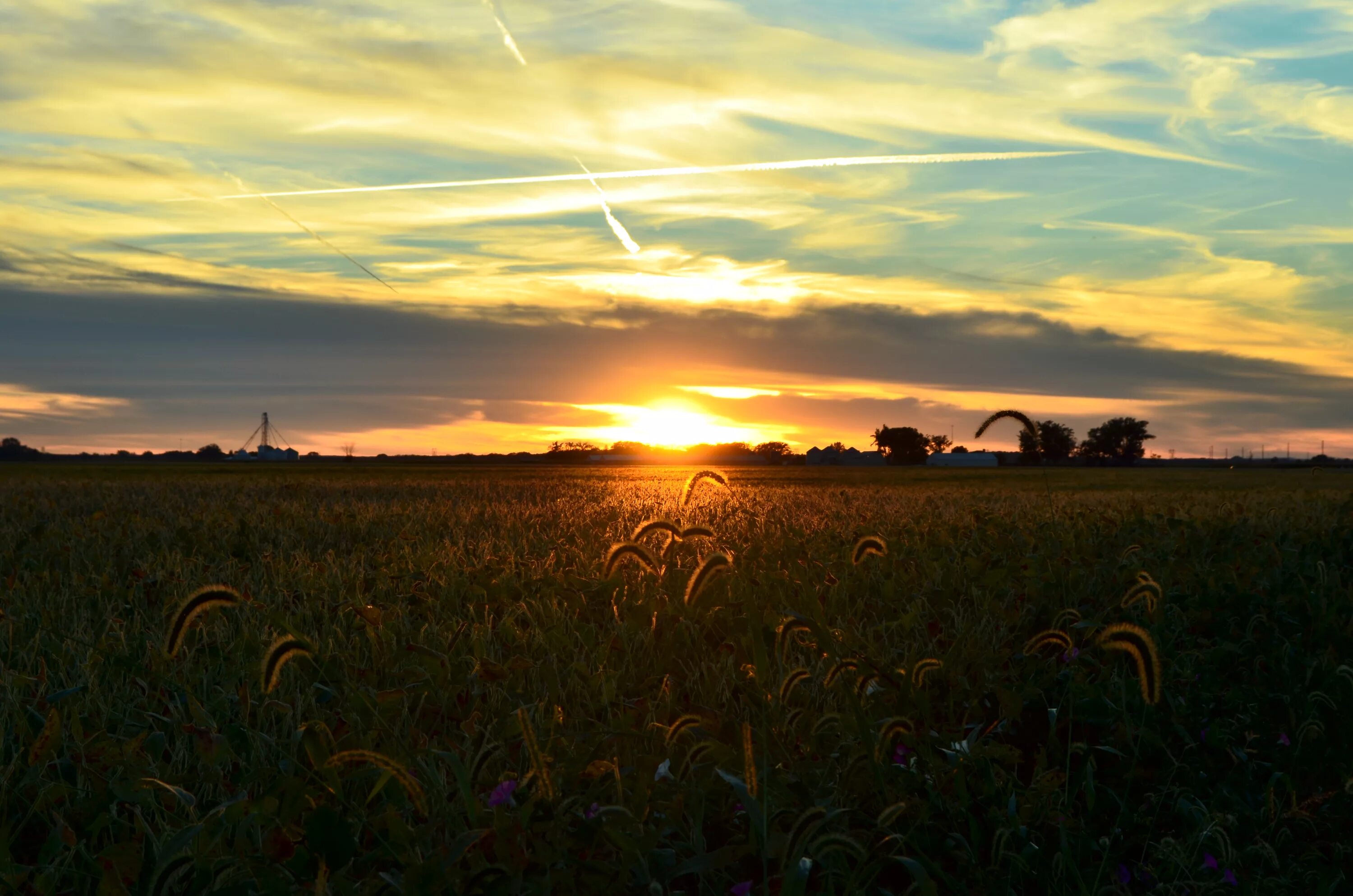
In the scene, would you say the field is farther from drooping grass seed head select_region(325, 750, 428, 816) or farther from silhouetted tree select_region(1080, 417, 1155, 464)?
silhouetted tree select_region(1080, 417, 1155, 464)

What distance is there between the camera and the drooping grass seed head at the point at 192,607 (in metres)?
3.15

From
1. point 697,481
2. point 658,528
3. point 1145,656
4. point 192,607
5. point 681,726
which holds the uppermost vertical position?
point 697,481

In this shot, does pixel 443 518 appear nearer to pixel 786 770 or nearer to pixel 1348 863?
pixel 786 770

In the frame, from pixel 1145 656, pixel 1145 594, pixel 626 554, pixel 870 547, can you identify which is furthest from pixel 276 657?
pixel 1145 594

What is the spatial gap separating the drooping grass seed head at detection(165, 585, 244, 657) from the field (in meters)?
0.05

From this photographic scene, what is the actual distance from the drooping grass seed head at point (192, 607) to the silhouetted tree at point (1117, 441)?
15260cm

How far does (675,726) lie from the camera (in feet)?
11.4

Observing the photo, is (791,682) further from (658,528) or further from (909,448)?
(909,448)

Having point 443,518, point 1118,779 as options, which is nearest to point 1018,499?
point 443,518

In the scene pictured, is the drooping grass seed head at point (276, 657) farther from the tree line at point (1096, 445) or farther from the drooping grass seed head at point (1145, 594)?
the tree line at point (1096, 445)

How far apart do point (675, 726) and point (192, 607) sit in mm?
1717

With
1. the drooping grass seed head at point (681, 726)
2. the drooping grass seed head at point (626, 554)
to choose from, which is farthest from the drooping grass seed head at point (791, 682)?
the drooping grass seed head at point (626, 554)

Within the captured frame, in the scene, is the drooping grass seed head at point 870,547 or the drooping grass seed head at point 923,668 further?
the drooping grass seed head at point 870,547

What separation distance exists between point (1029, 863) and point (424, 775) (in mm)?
2371
